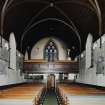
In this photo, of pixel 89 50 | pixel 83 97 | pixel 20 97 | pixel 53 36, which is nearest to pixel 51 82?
pixel 89 50

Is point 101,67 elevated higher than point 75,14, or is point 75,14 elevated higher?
point 75,14

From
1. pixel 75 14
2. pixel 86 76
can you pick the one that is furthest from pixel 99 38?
pixel 86 76

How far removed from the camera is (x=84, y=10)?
2980 cm

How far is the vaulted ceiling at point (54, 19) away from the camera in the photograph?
27641 mm

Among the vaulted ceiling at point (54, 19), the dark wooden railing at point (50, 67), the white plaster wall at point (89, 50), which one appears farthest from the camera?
the dark wooden railing at point (50, 67)

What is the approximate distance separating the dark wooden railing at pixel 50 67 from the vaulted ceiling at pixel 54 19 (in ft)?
7.95

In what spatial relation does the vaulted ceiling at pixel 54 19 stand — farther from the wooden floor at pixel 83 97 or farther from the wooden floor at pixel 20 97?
the wooden floor at pixel 20 97

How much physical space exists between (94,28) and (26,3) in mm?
6302

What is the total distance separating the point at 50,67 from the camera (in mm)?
41250

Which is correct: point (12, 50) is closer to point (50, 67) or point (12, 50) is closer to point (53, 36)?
point (50, 67)

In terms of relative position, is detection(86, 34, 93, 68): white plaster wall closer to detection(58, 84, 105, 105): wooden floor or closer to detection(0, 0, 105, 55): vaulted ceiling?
detection(0, 0, 105, 55): vaulted ceiling

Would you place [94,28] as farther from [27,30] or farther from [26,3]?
[27,30]

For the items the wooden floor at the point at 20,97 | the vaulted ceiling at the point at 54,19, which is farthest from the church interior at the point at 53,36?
the wooden floor at the point at 20,97

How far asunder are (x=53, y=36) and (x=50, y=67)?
9.45 m
